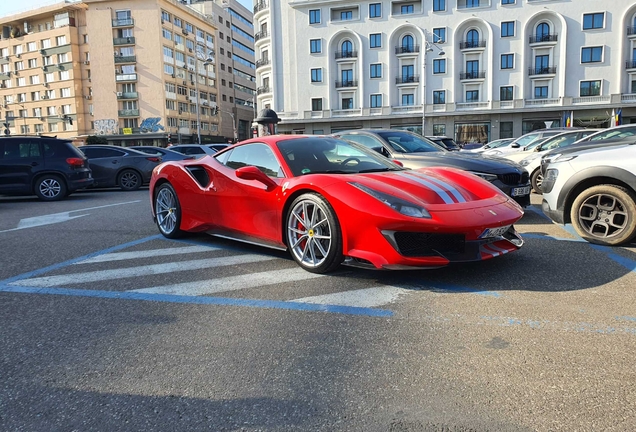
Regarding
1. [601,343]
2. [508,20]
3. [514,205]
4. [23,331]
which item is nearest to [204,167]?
[23,331]

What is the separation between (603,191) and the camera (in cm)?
518

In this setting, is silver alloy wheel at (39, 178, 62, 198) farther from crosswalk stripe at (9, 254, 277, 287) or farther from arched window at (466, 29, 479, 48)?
arched window at (466, 29, 479, 48)

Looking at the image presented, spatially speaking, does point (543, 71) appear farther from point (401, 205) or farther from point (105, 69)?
point (105, 69)

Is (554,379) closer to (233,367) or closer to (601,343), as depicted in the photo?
(601,343)

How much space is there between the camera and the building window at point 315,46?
2026 inches

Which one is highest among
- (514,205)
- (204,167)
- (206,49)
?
(206,49)

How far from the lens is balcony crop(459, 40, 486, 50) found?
47700mm

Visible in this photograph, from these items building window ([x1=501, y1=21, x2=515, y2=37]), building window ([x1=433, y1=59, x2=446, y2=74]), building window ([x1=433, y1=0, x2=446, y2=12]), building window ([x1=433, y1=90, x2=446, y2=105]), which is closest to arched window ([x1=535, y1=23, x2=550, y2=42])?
building window ([x1=501, y1=21, x2=515, y2=37])

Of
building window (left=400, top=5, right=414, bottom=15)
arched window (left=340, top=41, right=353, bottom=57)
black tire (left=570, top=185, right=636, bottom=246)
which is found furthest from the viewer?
arched window (left=340, top=41, right=353, bottom=57)

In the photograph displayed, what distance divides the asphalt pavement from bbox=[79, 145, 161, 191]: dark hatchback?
938 centimetres

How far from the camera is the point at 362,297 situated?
366 cm

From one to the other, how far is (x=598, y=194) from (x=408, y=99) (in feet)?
154

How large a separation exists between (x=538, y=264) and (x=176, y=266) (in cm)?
350

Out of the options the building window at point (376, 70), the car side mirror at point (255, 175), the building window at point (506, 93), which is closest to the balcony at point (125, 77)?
the building window at point (376, 70)
